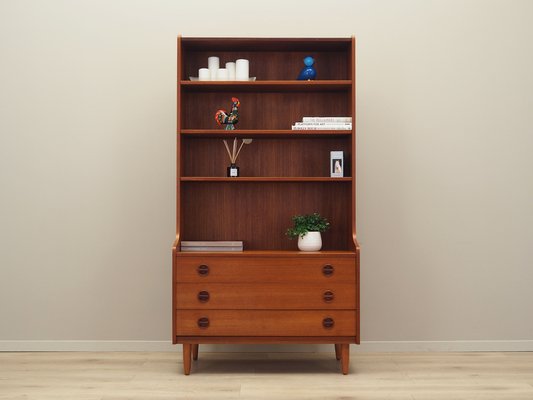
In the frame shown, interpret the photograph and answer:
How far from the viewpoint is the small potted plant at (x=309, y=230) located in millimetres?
3270

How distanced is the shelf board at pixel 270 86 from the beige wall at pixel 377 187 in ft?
1.17

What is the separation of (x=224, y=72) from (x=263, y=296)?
124cm

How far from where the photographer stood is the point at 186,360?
124 inches

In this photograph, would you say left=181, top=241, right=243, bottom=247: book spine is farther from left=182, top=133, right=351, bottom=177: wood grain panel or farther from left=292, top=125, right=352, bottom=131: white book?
left=292, top=125, right=352, bottom=131: white book

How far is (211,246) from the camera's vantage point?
Answer: 3199mm

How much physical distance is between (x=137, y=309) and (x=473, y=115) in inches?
91.7

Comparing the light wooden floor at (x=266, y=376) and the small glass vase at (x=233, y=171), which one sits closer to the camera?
the light wooden floor at (x=266, y=376)

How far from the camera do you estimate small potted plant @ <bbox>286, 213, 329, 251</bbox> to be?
10.7ft

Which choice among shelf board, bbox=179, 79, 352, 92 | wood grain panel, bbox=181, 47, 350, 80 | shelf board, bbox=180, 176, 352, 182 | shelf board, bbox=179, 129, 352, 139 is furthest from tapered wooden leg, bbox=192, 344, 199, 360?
wood grain panel, bbox=181, 47, 350, 80

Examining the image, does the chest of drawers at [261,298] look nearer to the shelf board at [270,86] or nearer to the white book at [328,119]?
the white book at [328,119]

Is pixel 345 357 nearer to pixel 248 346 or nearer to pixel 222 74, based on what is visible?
pixel 248 346

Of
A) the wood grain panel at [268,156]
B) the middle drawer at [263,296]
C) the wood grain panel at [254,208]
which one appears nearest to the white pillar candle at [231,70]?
the wood grain panel at [268,156]

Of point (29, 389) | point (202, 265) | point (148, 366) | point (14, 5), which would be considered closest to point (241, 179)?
point (202, 265)

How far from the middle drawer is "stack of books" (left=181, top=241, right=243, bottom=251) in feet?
0.63
